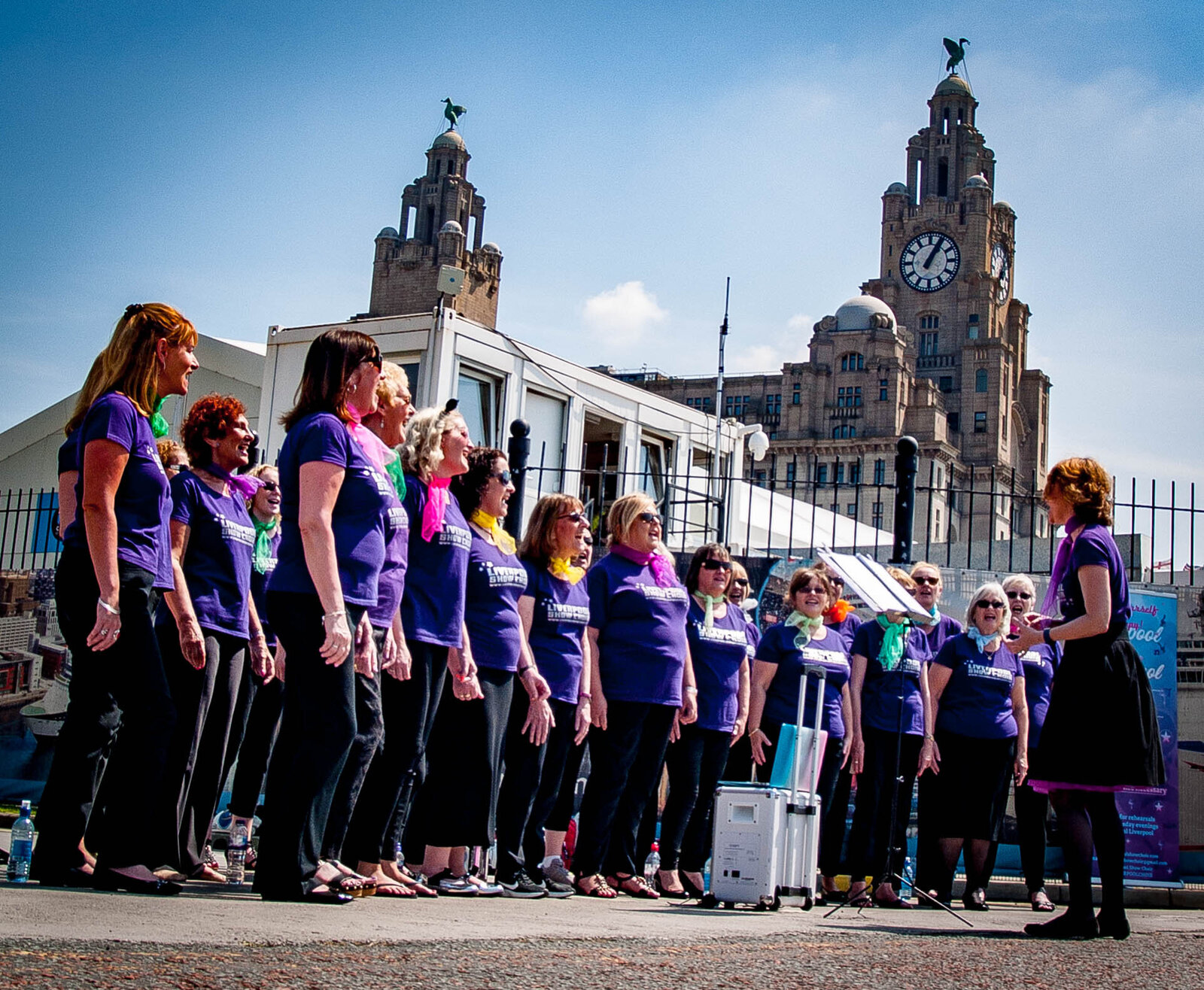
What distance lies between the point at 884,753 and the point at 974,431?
9451 cm

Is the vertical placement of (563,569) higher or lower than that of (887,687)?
higher

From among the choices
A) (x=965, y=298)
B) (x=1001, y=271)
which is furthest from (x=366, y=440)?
(x=1001, y=271)

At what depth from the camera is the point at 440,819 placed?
506cm

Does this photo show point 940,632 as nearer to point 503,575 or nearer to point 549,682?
point 549,682

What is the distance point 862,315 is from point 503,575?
89373 mm

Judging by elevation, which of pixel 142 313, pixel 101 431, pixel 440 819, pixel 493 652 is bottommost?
pixel 440 819

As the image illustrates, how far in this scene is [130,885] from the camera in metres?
3.85

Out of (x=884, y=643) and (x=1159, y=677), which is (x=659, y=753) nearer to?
(x=884, y=643)

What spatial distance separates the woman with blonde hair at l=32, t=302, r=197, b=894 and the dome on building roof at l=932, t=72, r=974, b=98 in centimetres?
12204

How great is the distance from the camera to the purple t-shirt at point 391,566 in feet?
14.3

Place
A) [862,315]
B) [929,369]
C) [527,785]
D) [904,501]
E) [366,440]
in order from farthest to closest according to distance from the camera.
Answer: [929,369]
[862,315]
[904,501]
[527,785]
[366,440]

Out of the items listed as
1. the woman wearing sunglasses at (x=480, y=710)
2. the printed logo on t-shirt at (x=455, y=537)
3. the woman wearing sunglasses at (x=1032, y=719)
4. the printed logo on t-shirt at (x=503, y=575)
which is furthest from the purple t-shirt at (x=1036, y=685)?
the printed logo on t-shirt at (x=455, y=537)

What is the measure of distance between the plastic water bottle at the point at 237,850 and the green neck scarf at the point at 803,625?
114 inches

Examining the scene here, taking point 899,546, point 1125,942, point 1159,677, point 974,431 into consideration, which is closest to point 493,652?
point 1125,942
